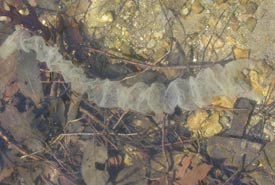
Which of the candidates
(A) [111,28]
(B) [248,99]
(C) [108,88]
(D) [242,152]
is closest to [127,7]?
(A) [111,28]

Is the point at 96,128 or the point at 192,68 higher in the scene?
the point at 192,68

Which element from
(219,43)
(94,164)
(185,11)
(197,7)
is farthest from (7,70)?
(219,43)

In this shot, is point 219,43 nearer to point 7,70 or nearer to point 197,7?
point 197,7

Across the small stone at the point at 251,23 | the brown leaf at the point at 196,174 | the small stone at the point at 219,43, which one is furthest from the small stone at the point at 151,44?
the brown leaf at the point at 196,174

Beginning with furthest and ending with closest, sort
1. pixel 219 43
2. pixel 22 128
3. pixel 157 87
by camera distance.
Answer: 1. pixel 22 128
2. pixel 219 43
3. pixel 157 87

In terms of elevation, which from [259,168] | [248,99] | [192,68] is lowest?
[259,168]

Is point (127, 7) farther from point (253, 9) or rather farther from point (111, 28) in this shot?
point (253, 9)

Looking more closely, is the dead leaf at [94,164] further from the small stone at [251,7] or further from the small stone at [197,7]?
the small stone at [251,7]
